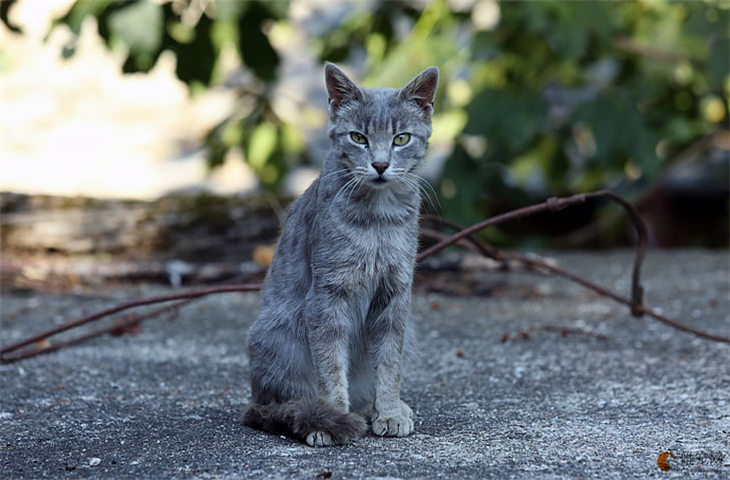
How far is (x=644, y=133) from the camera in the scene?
19.8ft

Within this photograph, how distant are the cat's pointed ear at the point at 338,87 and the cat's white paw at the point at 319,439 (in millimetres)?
1123

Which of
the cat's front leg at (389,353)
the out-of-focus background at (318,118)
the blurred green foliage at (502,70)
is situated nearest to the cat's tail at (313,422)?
the cat's front leg at (389,353)

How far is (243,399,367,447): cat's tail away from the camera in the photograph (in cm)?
276

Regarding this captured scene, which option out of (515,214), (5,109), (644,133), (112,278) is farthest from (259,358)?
(5,109)

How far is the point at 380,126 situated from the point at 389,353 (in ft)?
2.52

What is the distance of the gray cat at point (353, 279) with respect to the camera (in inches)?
117

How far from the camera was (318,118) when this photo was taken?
7238 mm

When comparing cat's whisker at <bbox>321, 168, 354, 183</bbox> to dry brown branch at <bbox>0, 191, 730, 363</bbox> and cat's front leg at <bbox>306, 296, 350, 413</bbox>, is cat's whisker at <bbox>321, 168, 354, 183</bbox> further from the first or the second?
dry brown branch at <bbox>0, 191, 730, 363</bbox>

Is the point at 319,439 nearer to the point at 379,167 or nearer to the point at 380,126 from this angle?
the point at 379,167

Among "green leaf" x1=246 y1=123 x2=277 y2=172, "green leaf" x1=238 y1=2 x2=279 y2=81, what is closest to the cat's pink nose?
"green leaf" x1=238 y1=2 x2=279 y2=81

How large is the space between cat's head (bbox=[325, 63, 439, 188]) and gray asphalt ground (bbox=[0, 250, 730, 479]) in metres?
0.89

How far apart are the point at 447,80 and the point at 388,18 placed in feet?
3.03

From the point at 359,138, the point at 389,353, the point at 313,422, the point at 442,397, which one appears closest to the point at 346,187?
the point at 359,138

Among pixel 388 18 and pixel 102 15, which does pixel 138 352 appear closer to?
pixel 102 15
